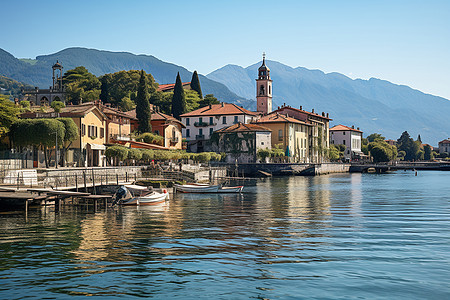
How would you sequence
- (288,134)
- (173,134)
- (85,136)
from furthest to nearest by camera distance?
(288,134) < (173,134) < (85,136)

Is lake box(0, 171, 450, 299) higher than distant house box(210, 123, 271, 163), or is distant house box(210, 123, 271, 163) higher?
distant house box(210, 123, 271, 163)

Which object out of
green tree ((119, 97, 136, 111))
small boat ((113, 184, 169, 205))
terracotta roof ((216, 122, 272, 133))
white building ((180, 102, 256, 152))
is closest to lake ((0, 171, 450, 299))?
small boat ((113, 184, 169, 205))

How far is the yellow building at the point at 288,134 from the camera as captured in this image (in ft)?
378

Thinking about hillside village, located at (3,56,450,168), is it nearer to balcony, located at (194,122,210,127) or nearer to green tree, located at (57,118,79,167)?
balcony, located at (194,122,210,127)

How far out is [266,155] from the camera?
108125 millimetres

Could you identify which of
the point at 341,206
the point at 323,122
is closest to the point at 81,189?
the point at 341,206

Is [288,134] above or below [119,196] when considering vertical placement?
above

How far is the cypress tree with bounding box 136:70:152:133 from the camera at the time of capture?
94000mm

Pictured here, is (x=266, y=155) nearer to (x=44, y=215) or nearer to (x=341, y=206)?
(x=341, y=206)

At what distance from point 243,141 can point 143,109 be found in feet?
79.6

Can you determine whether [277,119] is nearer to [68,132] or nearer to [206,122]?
[206,122]

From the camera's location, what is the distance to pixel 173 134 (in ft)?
339

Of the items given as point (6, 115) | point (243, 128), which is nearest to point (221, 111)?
point (243, 128)

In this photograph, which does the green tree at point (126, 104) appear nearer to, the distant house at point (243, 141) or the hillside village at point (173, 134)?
the hillside village at point (173, 134)
